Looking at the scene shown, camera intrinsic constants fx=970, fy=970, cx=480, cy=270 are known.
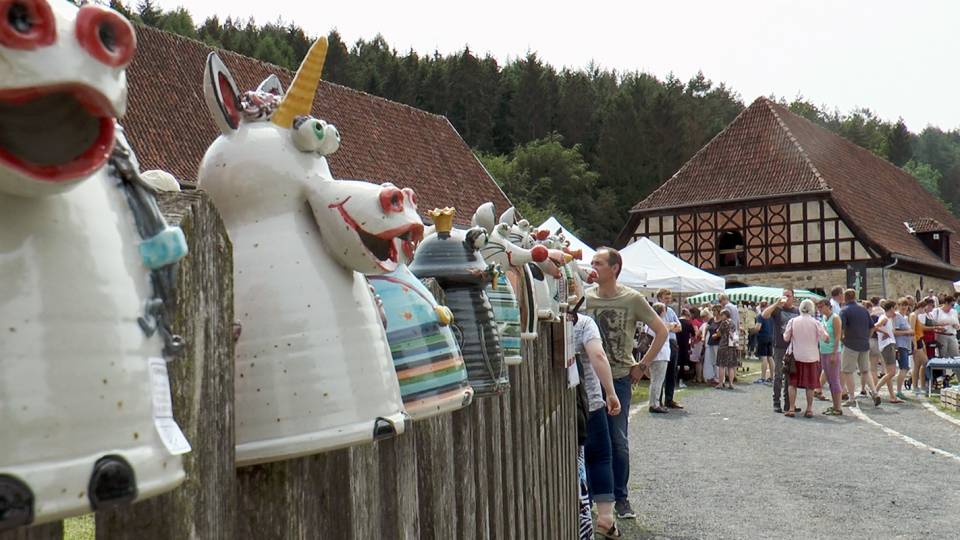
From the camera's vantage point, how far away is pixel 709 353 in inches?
672

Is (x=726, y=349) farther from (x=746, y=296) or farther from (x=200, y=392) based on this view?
(x=200, y=392)

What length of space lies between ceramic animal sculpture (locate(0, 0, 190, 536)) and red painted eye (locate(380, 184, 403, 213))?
0.48 m

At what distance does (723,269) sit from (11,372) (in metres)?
35.1

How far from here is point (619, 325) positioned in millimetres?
6273

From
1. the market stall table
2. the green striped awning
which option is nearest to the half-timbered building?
the green striped awning

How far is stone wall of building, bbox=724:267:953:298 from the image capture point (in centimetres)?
3183

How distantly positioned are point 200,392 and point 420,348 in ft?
2.20

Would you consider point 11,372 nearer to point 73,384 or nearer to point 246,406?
point 73,384

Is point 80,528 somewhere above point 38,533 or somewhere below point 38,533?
below

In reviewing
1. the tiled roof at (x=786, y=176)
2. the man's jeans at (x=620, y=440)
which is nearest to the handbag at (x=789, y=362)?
the man's jeans at (x=620, y=440)

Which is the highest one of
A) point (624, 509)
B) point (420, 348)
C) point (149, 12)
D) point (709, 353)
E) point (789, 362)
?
point (149, 12)

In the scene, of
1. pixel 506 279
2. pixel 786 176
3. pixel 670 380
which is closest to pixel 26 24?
pixel 506 279

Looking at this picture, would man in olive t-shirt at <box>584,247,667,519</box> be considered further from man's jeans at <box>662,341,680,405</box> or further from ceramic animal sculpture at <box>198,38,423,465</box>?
man's jeans at <box>662,341,680,405</box>

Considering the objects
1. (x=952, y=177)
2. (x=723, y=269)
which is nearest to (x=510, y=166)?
(x=723, y=269)
